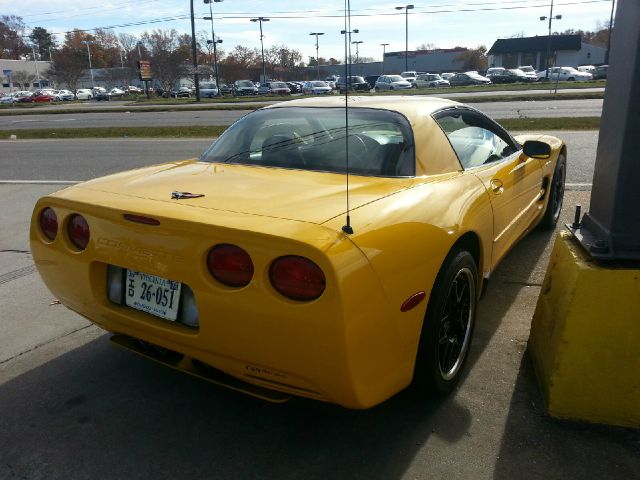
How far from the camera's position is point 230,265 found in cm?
214

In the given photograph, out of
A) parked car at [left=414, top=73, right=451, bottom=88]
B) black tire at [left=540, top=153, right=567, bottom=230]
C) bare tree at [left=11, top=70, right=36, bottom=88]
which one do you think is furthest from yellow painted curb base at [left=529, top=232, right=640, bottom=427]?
bare tree at [left=11, top=70, right=36, bottom=88]

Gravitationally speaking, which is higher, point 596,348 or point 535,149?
point 535,149

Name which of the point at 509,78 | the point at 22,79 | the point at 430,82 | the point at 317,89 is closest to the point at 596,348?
the point at 317,89

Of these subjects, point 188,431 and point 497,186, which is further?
point 497,186

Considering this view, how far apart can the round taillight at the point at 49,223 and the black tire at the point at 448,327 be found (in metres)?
1.87

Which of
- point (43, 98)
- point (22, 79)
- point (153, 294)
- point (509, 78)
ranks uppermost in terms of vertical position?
point (22, 79)

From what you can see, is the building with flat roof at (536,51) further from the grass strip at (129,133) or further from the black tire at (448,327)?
the black tire at (448,327)

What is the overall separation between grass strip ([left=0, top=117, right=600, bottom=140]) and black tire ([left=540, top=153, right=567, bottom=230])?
24.2ft

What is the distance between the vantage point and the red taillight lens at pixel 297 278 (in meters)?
1.99

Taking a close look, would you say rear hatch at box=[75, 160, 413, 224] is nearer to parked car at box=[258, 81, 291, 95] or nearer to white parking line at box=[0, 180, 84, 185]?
white parking line at box=[0, 180, 84, 185]

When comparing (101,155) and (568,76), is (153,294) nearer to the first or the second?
(101,155)

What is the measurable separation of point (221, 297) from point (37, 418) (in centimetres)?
130

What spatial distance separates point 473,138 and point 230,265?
2.26m

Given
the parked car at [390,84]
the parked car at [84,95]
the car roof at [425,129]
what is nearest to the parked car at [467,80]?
the parked car at [390,84]
